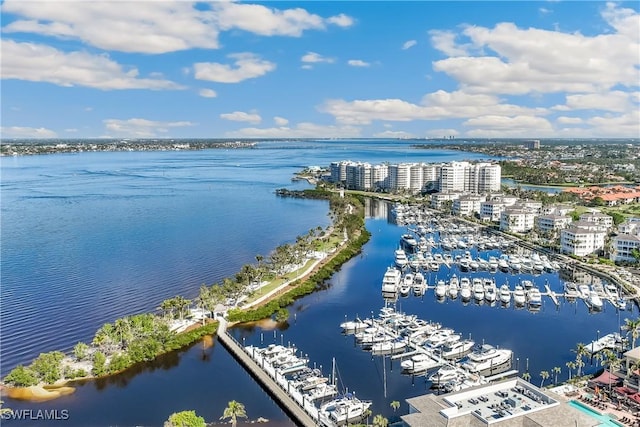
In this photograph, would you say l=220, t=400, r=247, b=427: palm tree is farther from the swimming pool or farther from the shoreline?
the swimming pool

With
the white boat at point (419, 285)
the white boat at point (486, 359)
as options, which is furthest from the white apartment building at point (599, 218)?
the white boat at point (486, 359)

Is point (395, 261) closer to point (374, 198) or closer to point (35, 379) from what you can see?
point (35, 379)

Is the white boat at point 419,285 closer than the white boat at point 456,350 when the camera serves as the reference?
No

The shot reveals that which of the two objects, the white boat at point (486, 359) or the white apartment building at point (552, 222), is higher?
the white apartment building at point (552, 222)

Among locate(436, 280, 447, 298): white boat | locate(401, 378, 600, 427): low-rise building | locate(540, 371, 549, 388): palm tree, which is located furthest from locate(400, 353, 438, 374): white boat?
locate(436, 280, 447, 298): white boat

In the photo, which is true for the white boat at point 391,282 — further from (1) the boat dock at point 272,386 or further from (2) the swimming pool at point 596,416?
(2) the swimming pool at point 596,416

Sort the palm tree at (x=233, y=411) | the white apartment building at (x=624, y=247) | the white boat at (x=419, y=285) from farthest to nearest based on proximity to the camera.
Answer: the white apartment building at (x=624, y=247) → the white boat at (x=419, y=285) → the palm tree at (x=233, y=411)

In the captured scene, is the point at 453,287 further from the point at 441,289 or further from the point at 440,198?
the point at 440,198

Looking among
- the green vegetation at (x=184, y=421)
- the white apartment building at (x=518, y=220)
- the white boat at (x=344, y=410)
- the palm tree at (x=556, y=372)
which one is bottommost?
the white boat at (x=344, y=410)
